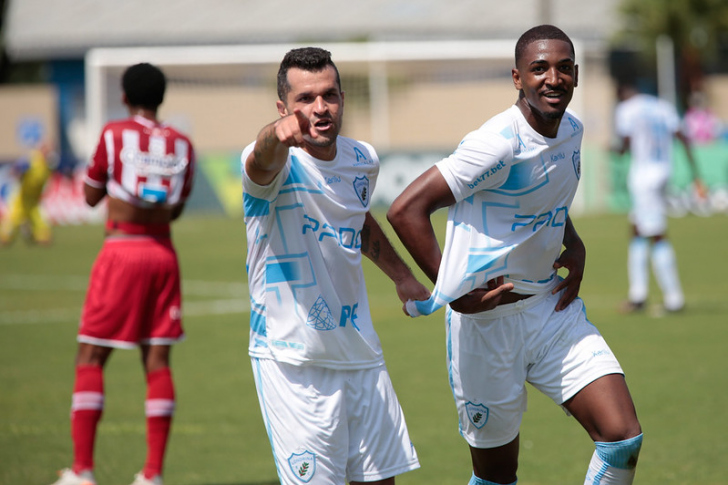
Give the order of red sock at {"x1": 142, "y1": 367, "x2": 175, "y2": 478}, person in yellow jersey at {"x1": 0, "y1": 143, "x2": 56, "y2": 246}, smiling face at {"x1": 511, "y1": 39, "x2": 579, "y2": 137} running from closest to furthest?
smiling face at {"x1": 511, "y1": 39, "x2": 579, "y2": 137} → red sock at {"x1": 142, "y1": 367, "x2": 175, "y2": 478} → person in yellow jersey at {"x1": 0, "y1": 143, "x2": 56, "y2": 246}

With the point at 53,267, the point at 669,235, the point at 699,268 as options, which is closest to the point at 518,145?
the point at 699,268

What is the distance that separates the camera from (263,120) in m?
32.2

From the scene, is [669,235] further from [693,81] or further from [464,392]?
[693,81]

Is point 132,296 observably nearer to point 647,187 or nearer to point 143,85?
point 143,85

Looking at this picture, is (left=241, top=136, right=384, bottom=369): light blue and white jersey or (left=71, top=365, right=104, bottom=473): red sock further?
(left=71, top=365, right=104, bottom=473): red sock

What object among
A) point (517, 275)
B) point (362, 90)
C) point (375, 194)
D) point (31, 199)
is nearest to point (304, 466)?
point (517, 275)

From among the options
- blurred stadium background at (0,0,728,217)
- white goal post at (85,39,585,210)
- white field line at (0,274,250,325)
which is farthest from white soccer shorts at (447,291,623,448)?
white goal post at (85,39,585,210)

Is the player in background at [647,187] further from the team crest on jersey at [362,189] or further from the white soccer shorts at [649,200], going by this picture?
the team crest on jersey at [362,189]

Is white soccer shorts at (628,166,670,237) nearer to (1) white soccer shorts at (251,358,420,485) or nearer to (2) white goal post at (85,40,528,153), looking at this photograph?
(1) white soccer shorts at (251,358,420,485)

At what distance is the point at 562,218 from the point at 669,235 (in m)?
15.9

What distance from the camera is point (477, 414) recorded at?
14.4 ft

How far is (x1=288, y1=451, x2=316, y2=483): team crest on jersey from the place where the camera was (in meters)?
3.84

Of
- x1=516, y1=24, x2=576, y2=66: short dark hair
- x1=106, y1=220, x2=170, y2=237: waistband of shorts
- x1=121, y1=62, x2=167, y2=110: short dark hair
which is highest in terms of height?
x1=121, y1=62, x2=167, y2=110: short dark hair

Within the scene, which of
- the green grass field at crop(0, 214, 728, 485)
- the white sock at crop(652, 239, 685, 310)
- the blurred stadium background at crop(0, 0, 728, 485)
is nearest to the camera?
→ the green grass field at crop(0, 214, 728, 485)
